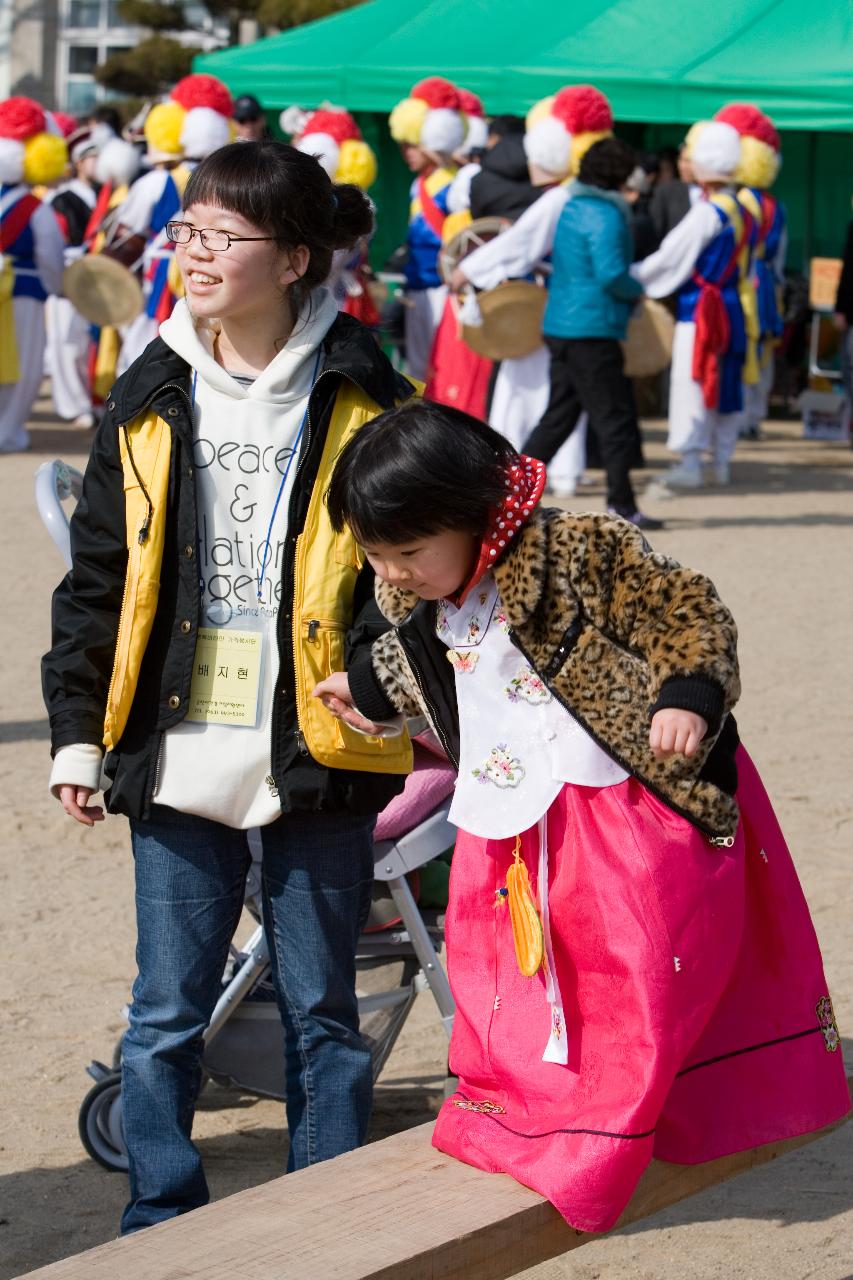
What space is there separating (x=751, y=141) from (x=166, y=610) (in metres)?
9.67

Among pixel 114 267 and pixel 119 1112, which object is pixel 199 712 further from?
pixel 114 267

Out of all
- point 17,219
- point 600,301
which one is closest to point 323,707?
point 600,301

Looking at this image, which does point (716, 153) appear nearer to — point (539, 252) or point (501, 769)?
point (539, 252)

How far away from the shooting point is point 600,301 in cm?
937

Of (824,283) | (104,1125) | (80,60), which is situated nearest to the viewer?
(104,1125)

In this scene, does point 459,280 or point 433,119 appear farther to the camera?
point 433,119

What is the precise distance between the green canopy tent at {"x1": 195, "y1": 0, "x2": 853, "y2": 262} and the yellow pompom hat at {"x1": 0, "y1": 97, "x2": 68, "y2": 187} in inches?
113

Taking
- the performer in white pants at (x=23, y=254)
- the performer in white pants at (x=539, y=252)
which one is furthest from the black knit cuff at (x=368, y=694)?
the performer in white pants at (x=23, y=254)

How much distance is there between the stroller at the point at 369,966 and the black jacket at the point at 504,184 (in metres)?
8.11

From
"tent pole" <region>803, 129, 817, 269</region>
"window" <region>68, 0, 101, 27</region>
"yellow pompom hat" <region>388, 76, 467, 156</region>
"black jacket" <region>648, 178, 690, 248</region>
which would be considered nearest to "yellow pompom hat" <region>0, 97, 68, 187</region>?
"yellow pompom hat" <region>388, 76, 467, 156</region>

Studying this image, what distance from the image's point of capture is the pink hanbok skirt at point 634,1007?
2322 mm

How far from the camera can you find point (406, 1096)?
11.9ft

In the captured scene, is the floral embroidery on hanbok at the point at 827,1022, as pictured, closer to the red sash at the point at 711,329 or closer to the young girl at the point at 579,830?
the young girl at the point at 579,830

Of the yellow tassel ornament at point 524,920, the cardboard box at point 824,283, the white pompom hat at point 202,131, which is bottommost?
the yellow tassel ornament at point 524,920
